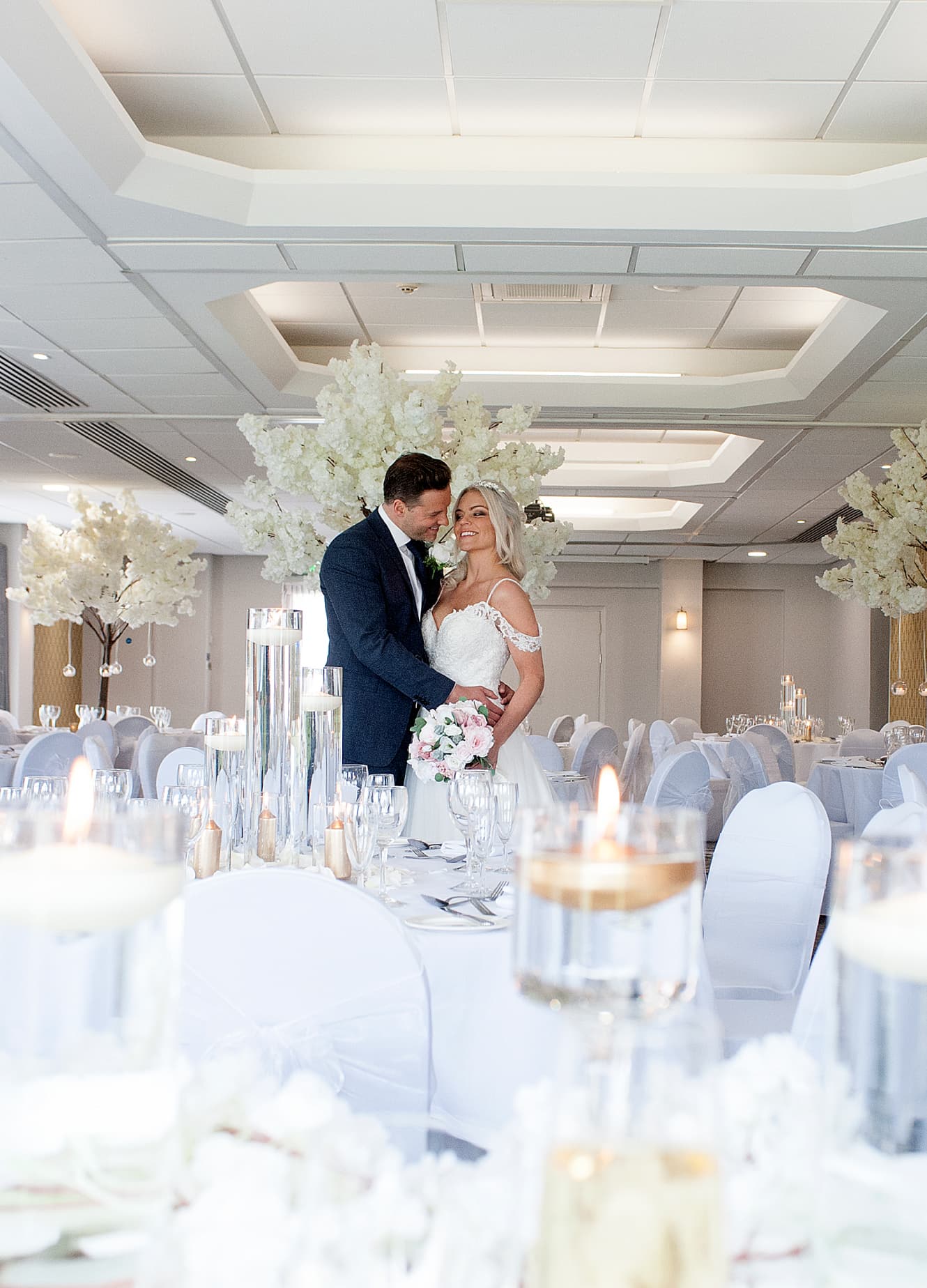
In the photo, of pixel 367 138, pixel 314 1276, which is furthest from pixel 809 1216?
pixel 367 138

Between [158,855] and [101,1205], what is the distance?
7.8 inches

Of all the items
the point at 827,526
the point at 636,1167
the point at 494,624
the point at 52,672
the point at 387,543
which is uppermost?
the point at 827,526

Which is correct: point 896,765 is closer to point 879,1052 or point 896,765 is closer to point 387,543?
point 387,543

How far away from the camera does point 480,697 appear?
349 centimetres

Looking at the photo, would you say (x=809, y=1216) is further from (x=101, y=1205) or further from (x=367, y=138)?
(x=367, y=138)

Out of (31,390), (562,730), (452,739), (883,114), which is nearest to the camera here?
(452,739)

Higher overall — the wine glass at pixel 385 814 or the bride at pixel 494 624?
the bride at pixel 494 624

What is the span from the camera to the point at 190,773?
248 cm

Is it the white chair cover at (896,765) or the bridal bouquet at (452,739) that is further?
the white chair cover at (896,765)

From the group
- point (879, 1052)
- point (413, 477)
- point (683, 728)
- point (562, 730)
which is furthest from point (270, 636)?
point (562, 730)

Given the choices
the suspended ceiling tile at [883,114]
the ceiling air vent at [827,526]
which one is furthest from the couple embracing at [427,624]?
the ceiling air vent at [827,526]

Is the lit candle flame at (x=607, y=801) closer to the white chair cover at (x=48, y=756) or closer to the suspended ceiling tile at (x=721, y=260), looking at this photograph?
the suspended ceiling tile at (x=721, y=260)

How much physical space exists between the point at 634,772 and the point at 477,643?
22.9ft

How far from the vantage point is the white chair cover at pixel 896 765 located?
563 centimetres
